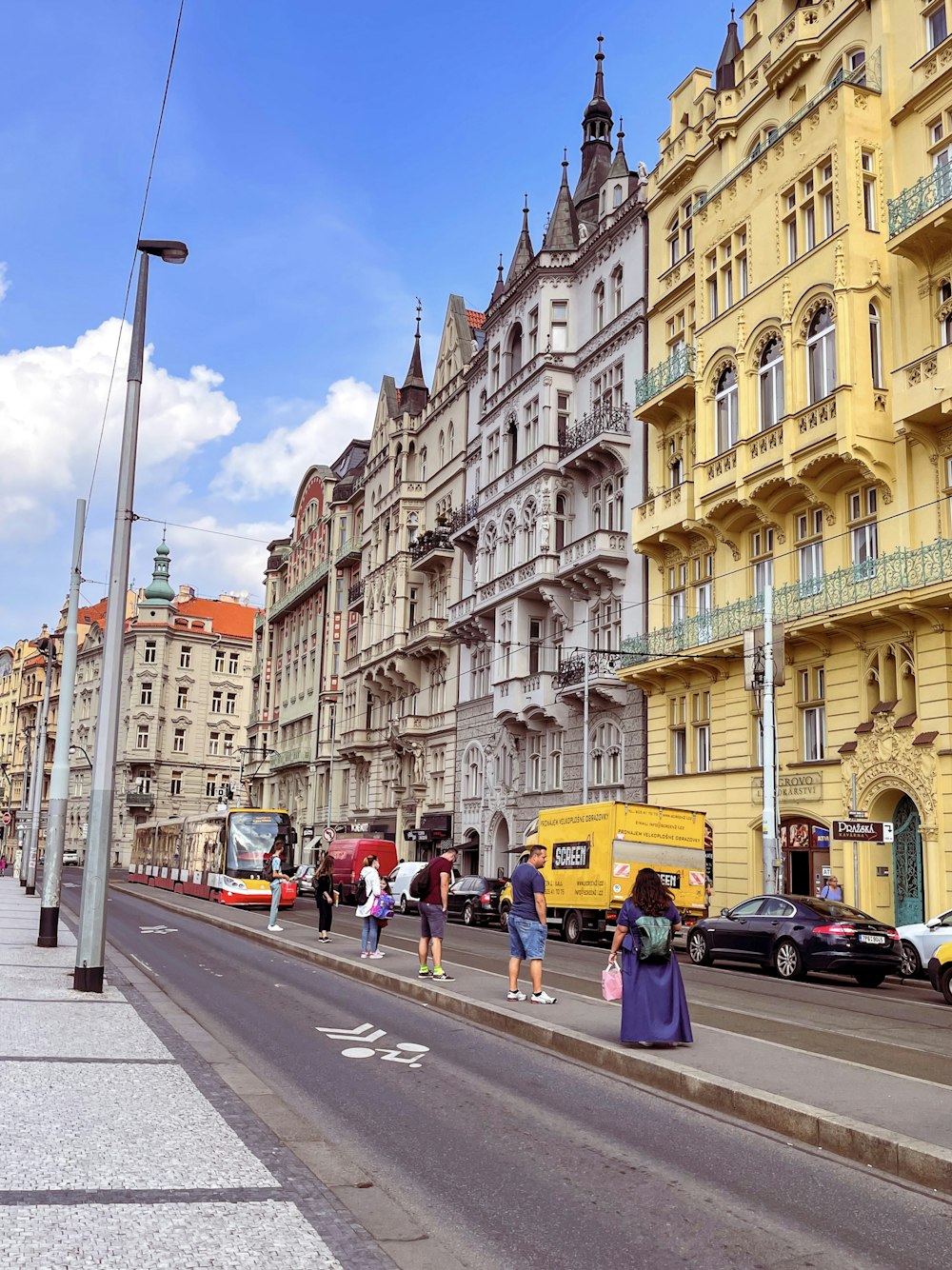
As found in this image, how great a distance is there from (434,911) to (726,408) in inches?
863

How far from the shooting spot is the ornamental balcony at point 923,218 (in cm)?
2606

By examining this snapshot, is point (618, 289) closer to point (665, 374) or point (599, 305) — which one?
point (599, 305)

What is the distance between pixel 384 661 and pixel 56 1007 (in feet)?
159

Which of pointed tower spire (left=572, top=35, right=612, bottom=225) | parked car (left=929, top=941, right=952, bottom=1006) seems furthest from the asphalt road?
pointed tower spire (left=572, top=35, right=612, bottom=225)

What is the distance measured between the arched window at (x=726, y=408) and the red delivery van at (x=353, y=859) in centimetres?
2314

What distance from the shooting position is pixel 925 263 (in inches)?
1084

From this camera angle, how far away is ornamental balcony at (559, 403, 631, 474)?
40375 mm

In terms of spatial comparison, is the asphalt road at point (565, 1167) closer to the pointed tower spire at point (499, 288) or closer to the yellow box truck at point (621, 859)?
the yellow box truck at point (621, 859)

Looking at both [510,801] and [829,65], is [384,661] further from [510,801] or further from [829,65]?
[829,65]

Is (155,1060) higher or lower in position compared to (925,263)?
lower

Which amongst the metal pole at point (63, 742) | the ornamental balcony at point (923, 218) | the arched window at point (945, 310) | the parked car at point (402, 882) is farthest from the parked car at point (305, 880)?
the ornamental balcony at point (923, 218)

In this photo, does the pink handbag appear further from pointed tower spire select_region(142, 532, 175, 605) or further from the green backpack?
pointed tower spire select_region(142, 532, 175, 605)

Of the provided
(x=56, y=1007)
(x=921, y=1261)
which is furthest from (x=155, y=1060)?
(x=921, y=1261)

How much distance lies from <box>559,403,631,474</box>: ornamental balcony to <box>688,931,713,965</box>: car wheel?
2088 centimetres
